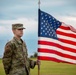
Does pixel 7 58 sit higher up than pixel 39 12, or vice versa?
pixel 39 12

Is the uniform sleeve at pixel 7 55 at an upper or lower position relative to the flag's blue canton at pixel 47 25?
lower

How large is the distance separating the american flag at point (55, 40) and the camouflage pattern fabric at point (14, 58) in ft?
3.30

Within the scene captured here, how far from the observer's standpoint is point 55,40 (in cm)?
942

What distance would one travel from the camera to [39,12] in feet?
30.8

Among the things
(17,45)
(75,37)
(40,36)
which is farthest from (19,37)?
(75,37)

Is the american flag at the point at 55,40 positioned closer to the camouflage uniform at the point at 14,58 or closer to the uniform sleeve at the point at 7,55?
the camouflage uniform at the point at 14,58

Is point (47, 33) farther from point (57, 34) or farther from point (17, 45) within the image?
point (17, 45)

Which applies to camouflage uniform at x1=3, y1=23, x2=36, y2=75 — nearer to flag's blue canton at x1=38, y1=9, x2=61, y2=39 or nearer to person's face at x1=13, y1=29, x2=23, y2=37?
person's face at x1=13, y1=29, x2=23, y2=37

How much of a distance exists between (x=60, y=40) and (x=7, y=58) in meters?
1.74

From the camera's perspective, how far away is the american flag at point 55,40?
934cm

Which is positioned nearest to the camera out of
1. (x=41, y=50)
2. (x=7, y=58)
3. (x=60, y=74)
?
(x=7, y=58)

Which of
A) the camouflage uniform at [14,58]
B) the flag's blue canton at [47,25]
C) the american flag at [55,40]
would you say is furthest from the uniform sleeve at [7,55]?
the flag's blue canton at [47,25]

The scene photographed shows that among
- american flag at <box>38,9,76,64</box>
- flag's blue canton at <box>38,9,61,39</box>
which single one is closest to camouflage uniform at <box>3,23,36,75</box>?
american flag at <box>38,9,76,64</box>

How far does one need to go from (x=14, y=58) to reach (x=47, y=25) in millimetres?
1536
